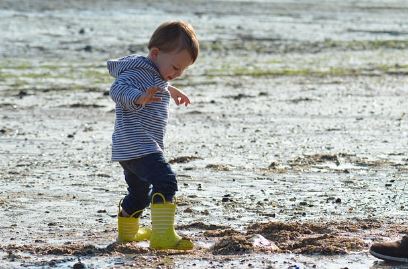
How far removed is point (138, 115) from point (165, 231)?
0.73 metres

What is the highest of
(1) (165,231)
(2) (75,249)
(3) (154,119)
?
(3) (154,119)

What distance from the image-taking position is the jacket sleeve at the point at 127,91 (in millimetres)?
7477

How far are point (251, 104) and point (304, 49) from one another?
973 cm

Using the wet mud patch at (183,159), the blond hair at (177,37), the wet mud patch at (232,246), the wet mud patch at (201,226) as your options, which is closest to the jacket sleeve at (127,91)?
the blond hair at (177,37)

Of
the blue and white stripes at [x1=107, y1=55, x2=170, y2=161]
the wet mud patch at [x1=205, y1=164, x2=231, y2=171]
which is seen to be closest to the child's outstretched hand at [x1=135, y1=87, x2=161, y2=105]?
the blue and white stripes at [x1=107, y1=55, x2=170, y2=161]

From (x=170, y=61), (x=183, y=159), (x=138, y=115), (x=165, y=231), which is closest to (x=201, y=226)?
(x=165, y=231)

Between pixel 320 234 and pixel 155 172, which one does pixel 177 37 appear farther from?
pixel 320 234

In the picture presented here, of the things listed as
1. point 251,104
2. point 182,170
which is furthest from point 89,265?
point 251,104

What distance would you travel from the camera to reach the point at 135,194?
7973 millimetres

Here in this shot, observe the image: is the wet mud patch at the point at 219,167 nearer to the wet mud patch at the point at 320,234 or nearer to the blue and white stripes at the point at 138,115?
the wet mud patch at the point at 320,234

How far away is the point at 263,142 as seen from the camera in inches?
500

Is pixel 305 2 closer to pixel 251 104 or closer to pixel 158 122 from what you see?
pixel 251 104

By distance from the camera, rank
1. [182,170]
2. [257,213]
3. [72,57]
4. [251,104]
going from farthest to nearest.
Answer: [72,57] → [251,104] → [182,170] → [257,213]

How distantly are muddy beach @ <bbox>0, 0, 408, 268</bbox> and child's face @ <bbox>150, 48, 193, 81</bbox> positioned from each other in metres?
1.09
